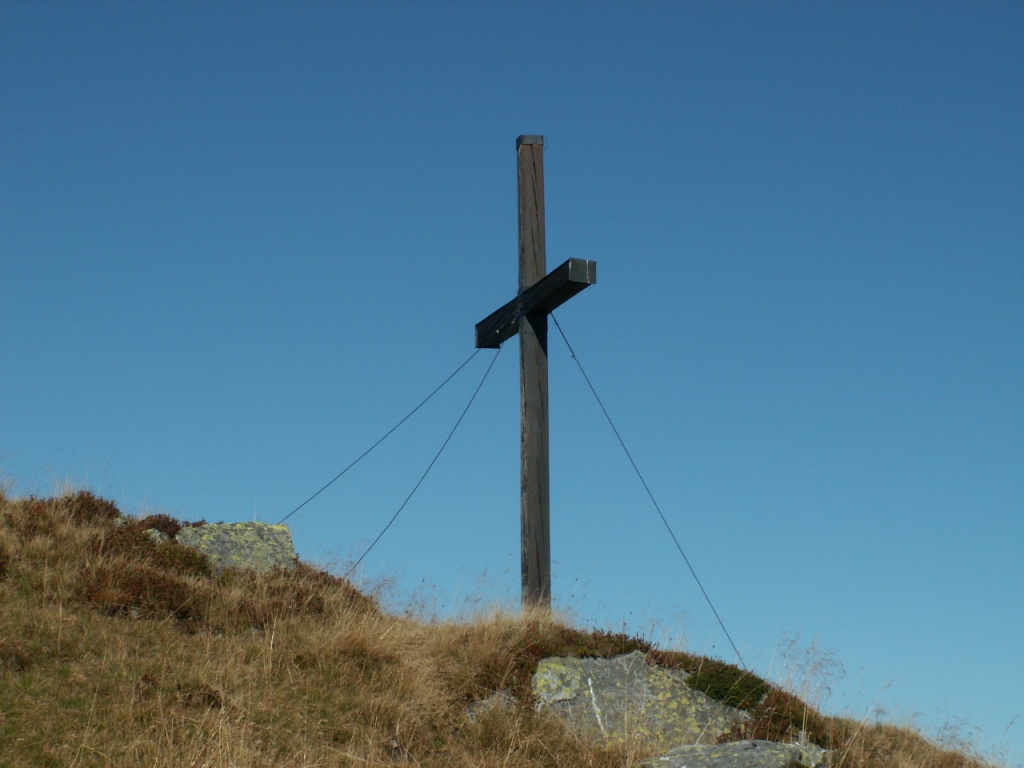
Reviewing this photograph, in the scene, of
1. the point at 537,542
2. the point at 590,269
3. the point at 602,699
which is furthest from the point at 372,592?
the point at 590,269

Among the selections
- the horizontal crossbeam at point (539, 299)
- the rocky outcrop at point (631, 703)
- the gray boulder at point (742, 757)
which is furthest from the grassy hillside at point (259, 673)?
the horizontal crossbeam at point (539, 299)

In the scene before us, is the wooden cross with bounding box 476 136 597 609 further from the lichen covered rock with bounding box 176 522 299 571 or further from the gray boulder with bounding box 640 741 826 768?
the gray boulder with bounding box 640 741 826 768

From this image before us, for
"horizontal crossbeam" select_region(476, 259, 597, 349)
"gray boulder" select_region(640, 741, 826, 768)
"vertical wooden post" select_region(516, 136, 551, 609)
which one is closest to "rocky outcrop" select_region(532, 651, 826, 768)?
"gray boulder" select_region(640, 741, 826, 768)

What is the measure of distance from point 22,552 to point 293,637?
3562mm

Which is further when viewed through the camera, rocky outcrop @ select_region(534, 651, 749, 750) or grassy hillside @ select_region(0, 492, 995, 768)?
rocky outcrop @ select_region(534, 651, 749, 750)

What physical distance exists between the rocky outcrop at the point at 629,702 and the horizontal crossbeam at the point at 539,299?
4355mm

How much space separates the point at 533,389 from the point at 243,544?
4.33m

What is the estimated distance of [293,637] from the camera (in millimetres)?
10805

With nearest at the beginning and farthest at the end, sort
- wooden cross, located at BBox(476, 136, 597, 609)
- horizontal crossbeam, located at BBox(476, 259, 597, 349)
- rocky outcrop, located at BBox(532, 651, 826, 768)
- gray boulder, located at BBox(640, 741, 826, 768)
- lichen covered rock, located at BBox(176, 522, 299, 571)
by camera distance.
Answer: gray boulder, located at BBox(640, 741, 826, 768)
rocky outcrop, located at BBox(532, 651, 826, 768)
horizontal crossbeam, located at BBox(476, 259, 597, 349)
wooden cross, located at BBox(476, 136, 597, 609)
lichen covered rock, located at BBox(176, 522, 299, 571)

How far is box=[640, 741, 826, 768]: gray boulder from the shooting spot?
7.86 m

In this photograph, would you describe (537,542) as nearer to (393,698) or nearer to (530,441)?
(530,441)

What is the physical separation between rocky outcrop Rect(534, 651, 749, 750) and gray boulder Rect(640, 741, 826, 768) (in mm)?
1377

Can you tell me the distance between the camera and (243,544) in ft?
44.4

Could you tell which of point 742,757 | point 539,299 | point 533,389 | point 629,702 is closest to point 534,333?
point 539,299
